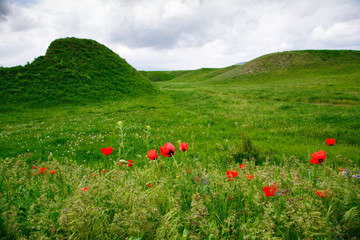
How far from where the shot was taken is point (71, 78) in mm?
25312

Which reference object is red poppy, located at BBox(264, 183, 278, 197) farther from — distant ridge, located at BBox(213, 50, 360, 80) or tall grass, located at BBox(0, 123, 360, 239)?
distant ridge, located at BBox(213, 50, 360, 80)

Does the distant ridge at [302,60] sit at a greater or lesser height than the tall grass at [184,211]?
greater

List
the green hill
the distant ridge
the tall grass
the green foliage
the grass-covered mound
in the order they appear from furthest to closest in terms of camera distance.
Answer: the distant ridge
the green hill
the grass-covered mound
the green foliage
the tall grass

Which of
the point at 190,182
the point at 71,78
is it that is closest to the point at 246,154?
the point at 190,182

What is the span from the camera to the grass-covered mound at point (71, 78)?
21552 mm

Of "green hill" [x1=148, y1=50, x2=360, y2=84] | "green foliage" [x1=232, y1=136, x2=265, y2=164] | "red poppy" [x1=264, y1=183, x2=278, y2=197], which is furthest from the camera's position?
"green hill" [x1=148, y1=50, x2=360, y2=84]

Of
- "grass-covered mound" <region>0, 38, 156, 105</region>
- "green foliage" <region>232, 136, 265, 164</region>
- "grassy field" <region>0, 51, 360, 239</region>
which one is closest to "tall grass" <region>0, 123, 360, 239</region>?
"grassy field" <region>0, 51, 360, 239</region>

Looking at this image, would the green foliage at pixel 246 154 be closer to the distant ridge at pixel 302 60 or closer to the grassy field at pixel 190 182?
the grassy field at pixel 190 182

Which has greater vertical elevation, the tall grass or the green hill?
the green hill

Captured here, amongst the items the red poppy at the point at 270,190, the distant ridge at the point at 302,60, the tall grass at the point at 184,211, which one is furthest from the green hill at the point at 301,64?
the red poppy at the point at 270,190

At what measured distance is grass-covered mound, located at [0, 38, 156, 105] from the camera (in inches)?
848

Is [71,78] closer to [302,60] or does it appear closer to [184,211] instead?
[184,211]

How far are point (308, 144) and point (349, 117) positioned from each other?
6.20 meters

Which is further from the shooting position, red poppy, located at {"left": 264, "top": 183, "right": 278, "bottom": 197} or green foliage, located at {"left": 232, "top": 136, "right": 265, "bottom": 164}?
green foliage, located at {"left": 232, "top": 136, "right": 265, "bottom": 164}
